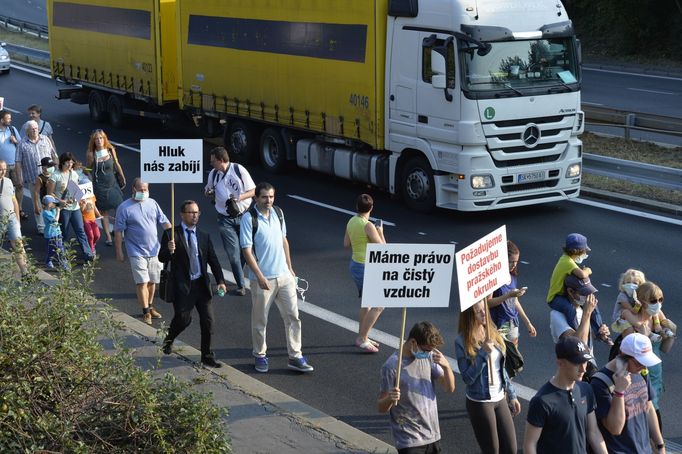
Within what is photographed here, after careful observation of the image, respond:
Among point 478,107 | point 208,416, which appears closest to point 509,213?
point 478,107

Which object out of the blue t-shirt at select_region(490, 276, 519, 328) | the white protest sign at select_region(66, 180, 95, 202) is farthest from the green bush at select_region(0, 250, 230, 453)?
the white protest sign at select_region(66, 180, 95, 202)

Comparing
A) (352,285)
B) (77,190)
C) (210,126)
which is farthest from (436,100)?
(210,126)

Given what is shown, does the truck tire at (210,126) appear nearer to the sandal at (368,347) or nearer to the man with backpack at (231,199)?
the man with backpack at (231,199)

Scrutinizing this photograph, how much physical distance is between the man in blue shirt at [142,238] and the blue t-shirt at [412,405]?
5.36 metres

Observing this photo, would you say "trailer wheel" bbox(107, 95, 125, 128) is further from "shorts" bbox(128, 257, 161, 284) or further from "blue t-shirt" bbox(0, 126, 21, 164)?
"shorts" bbox(128, 257, 161, 284)

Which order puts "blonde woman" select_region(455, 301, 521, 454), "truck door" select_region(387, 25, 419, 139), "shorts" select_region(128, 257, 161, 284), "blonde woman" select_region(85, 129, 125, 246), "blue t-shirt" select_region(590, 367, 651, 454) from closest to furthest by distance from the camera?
1. "blue t-shirt" select_region(590, 367, 651, 454)
2. "blonde woman" select_region(455, 301, 521, 454)
3. "shorts" select_region(128, 257, 161, 284)
4. "blonde woman" select_region(85, 129, 125, 246)
5. "truck door" select_region(387, 25, 419, 139)

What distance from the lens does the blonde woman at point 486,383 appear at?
25.9ft

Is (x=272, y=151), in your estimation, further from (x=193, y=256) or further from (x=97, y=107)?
(x=193, y=256)

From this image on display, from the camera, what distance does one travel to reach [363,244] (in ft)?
37.1

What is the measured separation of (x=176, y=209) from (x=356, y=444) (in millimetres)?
10468

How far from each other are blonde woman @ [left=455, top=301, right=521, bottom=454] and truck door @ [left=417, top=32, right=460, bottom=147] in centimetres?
912

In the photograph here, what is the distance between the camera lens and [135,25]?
25.7 metres

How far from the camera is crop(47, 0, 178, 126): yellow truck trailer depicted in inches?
983

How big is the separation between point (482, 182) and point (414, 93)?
6.00 ft
